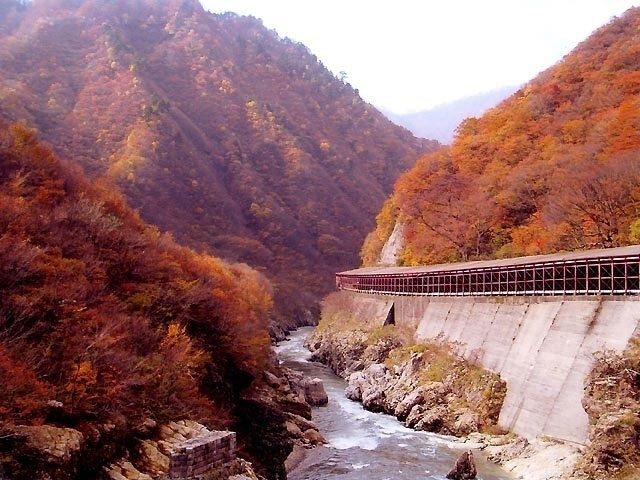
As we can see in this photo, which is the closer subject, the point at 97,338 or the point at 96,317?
the point at 97,338

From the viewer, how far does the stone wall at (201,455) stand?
11.3 metres

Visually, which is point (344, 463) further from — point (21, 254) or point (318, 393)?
point (21, 254)

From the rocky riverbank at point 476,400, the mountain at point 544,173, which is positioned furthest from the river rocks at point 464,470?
the mountain at point 544,173

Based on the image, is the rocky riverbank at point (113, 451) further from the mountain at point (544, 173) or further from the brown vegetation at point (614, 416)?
the mountain at point (544, 173)

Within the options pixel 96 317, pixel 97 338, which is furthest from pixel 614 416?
pixel 96 317

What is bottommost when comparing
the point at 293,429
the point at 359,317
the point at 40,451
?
the point at 359,317

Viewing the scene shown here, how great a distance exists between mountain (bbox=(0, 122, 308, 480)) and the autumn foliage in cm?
4

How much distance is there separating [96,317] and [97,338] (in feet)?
5.80

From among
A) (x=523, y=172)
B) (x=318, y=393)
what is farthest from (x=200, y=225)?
(x=318, y=393)

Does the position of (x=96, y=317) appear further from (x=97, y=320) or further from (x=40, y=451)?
(x=40, y=451)

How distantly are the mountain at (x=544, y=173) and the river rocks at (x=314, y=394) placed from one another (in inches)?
788

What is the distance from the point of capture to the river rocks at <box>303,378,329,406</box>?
32719 millimetres

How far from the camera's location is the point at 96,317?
17.0 metres

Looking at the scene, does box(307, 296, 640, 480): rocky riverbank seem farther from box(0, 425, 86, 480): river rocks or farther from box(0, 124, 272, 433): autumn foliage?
box(0, 425, 86, 480): river rocks
